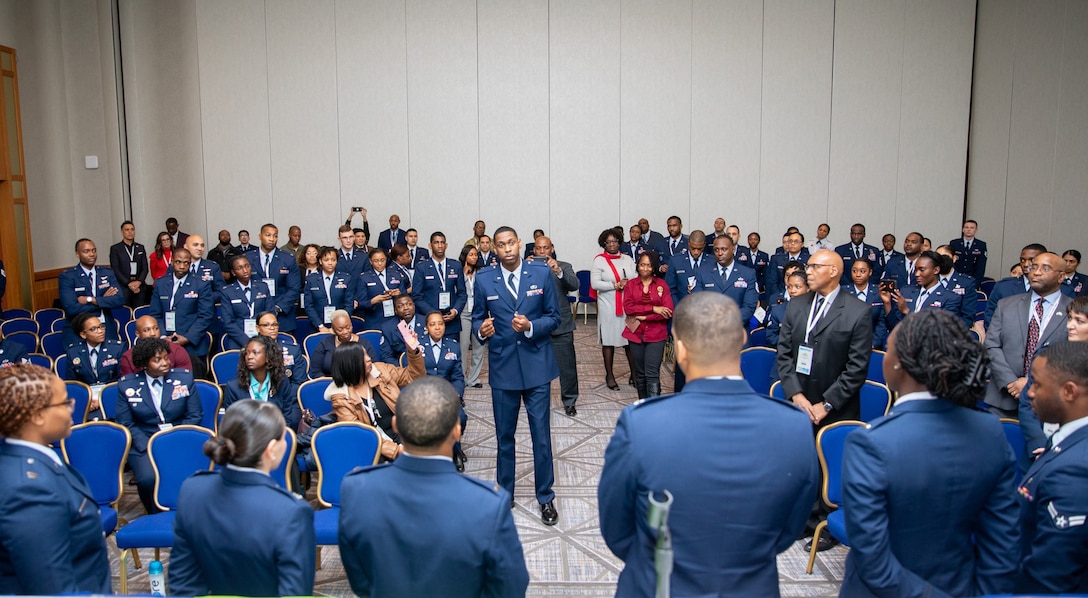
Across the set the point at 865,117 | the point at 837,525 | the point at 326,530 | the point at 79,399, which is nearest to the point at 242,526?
the point at 326,530

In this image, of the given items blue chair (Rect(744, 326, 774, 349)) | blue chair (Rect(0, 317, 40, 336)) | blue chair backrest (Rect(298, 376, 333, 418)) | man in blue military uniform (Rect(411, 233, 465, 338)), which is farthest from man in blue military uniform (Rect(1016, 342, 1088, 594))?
blue chair (Rect(0, 317, 40, 336))

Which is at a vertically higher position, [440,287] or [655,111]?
[655,111]

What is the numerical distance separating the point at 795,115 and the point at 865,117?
4.01 ft

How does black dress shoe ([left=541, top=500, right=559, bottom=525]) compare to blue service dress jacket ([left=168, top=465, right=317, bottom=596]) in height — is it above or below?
below

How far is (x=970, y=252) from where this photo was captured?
1184 centimetres

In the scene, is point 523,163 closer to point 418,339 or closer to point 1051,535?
point 418,339

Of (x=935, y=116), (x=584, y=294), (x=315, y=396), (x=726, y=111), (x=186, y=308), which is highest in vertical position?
(x=726, y=111)

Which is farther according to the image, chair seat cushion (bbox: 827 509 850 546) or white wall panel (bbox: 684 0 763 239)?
white wall panel (bbox: 684 0 763 239)

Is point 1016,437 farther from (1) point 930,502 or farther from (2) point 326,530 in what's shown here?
(2) point 326,530

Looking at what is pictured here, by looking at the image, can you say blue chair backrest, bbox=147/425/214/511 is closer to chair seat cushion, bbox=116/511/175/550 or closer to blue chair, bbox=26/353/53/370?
chair seat cushion, bbox=116/511/175/550

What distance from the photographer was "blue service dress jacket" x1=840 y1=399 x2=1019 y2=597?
1971 mm

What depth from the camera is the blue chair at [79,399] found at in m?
5.10

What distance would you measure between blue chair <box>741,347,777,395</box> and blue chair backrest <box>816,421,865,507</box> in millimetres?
1750

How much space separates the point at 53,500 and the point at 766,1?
13504mm
